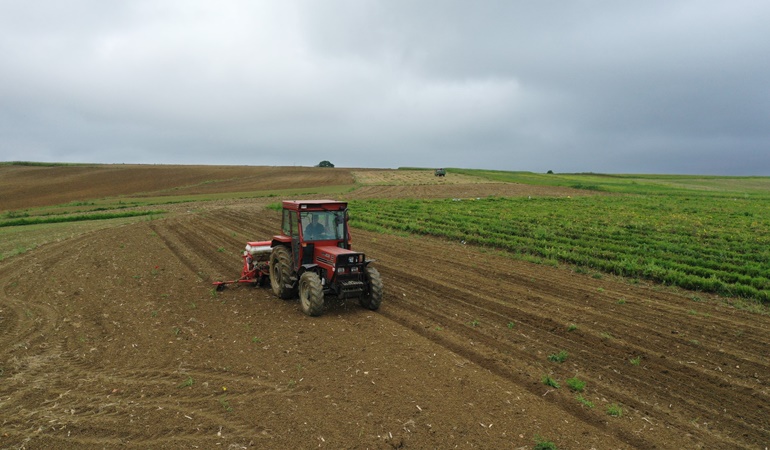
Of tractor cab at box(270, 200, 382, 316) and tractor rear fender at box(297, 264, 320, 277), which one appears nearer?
tractor cab at box(270, 200, 382, 316)

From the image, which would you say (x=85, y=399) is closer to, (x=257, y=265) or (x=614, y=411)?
(x=257, y=265)

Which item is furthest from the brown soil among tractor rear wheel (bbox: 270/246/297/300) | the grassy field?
the grassy field

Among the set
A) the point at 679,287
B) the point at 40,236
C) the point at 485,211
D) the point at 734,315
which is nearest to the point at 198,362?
the point at 734,315

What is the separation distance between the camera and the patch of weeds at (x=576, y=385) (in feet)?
22.5

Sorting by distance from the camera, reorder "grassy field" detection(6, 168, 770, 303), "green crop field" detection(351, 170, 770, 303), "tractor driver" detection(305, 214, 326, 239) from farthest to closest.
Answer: "grassy field" detection(6, 168, 770, 303) → "green crop field" detection(351, 170, 770, 303) → "tractor driver" detection(305, 214, 326, 239)

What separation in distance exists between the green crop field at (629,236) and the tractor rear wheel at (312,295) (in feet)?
29.4

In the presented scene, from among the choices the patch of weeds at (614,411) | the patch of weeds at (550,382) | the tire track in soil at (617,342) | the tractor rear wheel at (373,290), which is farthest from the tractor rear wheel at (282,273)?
the patch of weeds at (614,411)

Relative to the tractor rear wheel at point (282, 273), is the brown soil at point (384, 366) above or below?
below

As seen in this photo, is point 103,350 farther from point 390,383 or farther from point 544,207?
point 544,207

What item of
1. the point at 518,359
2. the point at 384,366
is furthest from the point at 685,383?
the point at 384,366

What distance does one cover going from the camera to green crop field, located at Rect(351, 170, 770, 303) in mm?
13047

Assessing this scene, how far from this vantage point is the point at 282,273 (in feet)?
37.0

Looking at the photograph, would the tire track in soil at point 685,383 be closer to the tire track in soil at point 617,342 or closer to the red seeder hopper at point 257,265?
the tire track in soil at point 617,342

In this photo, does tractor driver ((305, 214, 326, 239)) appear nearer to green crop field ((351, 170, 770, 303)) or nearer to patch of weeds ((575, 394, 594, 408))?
patch of weeds ((575, 394, 594, 408))
